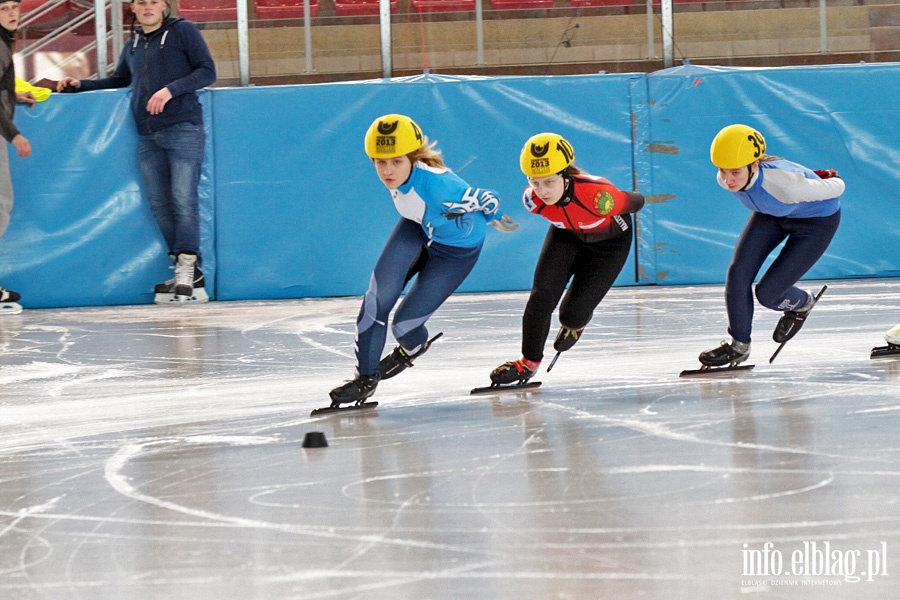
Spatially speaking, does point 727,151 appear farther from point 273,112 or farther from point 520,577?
point 273,112

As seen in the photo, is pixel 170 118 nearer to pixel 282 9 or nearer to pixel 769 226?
pixel 282 9

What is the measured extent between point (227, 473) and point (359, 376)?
109 centimetres

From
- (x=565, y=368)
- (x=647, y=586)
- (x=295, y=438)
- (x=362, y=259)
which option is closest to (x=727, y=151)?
(x=565, y=368)

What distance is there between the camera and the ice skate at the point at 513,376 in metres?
4.45

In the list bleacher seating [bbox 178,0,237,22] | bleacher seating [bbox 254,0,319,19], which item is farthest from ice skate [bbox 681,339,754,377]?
bleacher seating [bbox 178,0,237,22]

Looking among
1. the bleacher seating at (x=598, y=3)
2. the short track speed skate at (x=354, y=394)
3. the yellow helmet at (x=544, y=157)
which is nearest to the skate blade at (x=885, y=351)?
the yellow helmet at (x=544, y=157)

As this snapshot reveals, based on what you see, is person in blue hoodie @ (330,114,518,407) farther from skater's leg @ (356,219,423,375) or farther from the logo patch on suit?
the logo patch on suit

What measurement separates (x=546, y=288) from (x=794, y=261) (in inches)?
44.5

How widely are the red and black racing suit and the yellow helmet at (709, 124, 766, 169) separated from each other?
372 mm

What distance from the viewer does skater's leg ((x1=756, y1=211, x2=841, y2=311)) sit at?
4.84 m

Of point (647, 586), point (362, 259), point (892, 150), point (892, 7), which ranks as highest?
point (892, 7)

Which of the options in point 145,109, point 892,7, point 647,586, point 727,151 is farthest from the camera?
point 892,7

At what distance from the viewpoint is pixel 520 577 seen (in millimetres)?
2164

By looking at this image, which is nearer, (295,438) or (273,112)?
(295,438)
